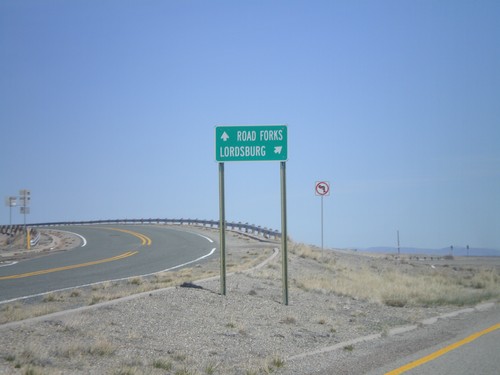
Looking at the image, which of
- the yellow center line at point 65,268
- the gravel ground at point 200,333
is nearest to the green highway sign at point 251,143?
the gravel ground at point 200,333

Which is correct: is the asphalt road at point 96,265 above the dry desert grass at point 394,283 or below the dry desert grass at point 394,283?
above

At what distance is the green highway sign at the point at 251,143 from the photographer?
48.2 ft

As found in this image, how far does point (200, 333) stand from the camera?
10797mm

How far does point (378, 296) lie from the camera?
18.3m

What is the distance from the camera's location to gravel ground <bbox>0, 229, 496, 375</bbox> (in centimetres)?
838

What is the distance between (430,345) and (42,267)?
16613 millimetres

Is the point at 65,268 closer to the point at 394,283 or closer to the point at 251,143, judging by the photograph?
the point at 251,143

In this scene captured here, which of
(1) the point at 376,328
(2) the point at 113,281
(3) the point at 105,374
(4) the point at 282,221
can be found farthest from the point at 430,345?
(2) the point at 113,281

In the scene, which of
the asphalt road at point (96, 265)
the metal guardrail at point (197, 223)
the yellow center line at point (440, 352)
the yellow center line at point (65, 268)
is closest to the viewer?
the yellow center line at point (440, 352)

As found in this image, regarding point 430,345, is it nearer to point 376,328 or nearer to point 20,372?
point 376,328

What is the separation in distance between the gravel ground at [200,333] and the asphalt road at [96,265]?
486cm

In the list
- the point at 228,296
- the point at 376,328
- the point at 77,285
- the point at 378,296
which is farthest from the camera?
the point at 378,296

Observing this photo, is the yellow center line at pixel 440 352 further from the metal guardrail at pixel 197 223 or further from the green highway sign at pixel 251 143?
the metal guardrail at pixel 197 223

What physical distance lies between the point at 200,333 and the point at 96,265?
13670mm
